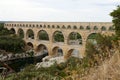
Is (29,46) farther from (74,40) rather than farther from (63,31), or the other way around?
(74,40)

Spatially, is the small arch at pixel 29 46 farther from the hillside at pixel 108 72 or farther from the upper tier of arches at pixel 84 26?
the hillside at pixel 108 72

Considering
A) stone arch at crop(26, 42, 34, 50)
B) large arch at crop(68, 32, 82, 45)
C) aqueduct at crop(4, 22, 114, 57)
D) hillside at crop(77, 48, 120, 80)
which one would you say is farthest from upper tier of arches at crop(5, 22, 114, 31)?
hillside at crop(77, 48, 120, 80)

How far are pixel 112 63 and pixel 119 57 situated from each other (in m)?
0.17

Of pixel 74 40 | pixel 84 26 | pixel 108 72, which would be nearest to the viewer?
pixel 108 72

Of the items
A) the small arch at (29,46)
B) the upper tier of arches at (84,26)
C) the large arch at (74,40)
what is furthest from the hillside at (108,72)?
the small arch at (29,46)

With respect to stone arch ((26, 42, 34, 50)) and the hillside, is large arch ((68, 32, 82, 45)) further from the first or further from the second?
the hillside

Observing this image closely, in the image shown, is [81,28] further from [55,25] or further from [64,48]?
[55,25]

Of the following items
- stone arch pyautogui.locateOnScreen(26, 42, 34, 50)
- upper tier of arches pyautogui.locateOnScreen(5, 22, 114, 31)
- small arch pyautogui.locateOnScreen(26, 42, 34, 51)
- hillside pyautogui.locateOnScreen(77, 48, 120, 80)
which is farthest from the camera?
stone arch pyautogui.locateOnScreen(26, 42, 34, 50)

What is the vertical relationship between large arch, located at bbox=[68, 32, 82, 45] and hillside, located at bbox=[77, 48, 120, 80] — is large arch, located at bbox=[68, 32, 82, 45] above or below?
below

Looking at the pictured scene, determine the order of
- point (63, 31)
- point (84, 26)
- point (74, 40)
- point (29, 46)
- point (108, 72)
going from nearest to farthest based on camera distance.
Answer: point (108, 72) → point (84, 26) → point (63, 31) → point (29, 46) → point (74, 40)

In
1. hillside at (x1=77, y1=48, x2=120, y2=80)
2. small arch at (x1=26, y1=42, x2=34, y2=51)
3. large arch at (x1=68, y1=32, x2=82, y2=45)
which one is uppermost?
hillside at (x1=77, y1=48, x2=120, y2=80)

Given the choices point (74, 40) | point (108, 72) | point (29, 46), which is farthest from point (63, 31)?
point (108, 72)

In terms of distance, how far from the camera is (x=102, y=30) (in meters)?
27.0

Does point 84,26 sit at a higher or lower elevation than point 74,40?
higher
